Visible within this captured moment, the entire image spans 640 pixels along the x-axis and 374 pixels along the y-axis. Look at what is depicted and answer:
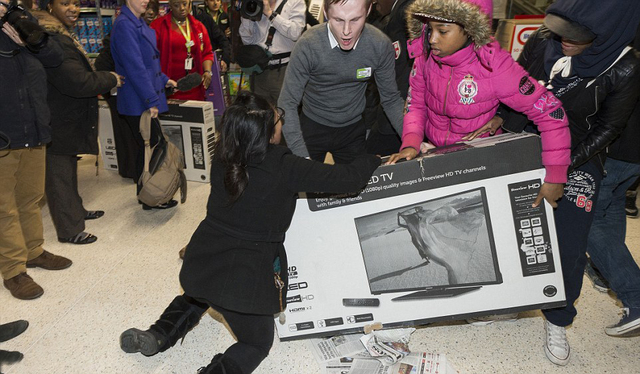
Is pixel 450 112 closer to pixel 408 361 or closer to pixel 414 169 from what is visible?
pixel 414 169

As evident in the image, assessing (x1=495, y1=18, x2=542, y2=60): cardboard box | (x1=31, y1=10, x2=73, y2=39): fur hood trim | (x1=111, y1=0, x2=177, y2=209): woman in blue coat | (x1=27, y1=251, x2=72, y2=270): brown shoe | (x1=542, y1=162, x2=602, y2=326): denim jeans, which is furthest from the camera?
(x1=495, y1=18, x2=542, y2=60): cardboard box

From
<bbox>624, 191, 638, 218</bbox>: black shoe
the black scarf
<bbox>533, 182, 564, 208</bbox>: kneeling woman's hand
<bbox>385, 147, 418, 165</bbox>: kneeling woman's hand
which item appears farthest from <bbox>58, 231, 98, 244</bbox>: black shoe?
<bbox>624, 191, 638, 218</bbox>: black shoe

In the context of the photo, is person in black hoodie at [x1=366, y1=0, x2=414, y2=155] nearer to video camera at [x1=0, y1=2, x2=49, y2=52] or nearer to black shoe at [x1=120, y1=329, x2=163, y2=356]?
black shoe at [x1=120, y1=329, x2=163, y2=356]

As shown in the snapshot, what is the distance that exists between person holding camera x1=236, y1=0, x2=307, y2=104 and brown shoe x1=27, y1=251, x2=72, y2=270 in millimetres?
1524

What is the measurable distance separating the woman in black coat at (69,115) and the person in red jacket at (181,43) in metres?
0.95

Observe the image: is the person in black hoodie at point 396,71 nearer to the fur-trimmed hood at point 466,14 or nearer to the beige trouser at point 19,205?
the fur-trimmed hood at point 466,14

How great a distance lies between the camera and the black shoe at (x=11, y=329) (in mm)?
2021

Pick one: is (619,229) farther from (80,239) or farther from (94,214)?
(94,214)

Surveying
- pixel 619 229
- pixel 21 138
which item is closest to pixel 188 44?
pixel 21 138

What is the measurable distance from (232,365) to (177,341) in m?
0.46

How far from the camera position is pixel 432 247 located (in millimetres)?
1742

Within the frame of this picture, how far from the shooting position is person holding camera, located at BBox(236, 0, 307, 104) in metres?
3.02

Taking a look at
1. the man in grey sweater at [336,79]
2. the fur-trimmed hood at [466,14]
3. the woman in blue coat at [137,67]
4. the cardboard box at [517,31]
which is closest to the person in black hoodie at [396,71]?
the man in grey sweater at [336,79]

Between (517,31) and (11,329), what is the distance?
3.65 metres
